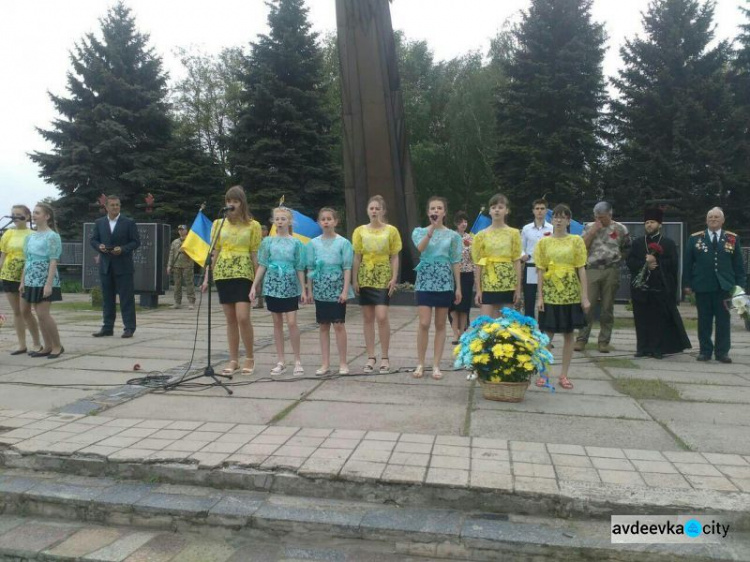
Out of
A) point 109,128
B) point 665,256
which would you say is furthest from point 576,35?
point 665,256

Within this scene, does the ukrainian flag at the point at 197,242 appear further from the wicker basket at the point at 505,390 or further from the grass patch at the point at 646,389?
the grass patch at the point at 646,389

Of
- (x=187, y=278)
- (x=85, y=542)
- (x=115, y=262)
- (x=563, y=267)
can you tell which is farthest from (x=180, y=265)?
(x=85, y=542)

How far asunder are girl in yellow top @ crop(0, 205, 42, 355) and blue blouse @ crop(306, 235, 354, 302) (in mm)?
3578

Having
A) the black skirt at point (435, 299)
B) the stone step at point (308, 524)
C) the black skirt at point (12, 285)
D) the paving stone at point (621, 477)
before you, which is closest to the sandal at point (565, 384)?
the black skirt at point (435, 299)

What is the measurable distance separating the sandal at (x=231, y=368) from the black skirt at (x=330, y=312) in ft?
3.37

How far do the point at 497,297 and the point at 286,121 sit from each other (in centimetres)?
2346

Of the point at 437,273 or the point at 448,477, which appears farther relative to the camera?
the point at 437,273

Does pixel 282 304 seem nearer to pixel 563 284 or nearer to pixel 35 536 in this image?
pixel 563 284

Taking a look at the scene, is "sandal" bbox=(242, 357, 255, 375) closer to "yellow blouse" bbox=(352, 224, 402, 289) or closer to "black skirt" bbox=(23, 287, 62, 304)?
"yellow blouse" bbox=(352, 224, 402, 289)

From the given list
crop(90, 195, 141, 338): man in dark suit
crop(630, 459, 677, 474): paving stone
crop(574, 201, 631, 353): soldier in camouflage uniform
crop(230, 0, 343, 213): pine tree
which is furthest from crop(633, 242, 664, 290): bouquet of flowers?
crop(230, 0, 343, 213): pine tree

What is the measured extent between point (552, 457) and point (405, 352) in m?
4.23

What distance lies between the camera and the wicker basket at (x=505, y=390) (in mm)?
5102

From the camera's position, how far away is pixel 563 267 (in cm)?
582

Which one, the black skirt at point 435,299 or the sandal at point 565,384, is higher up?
the black skirt at point 435,299
